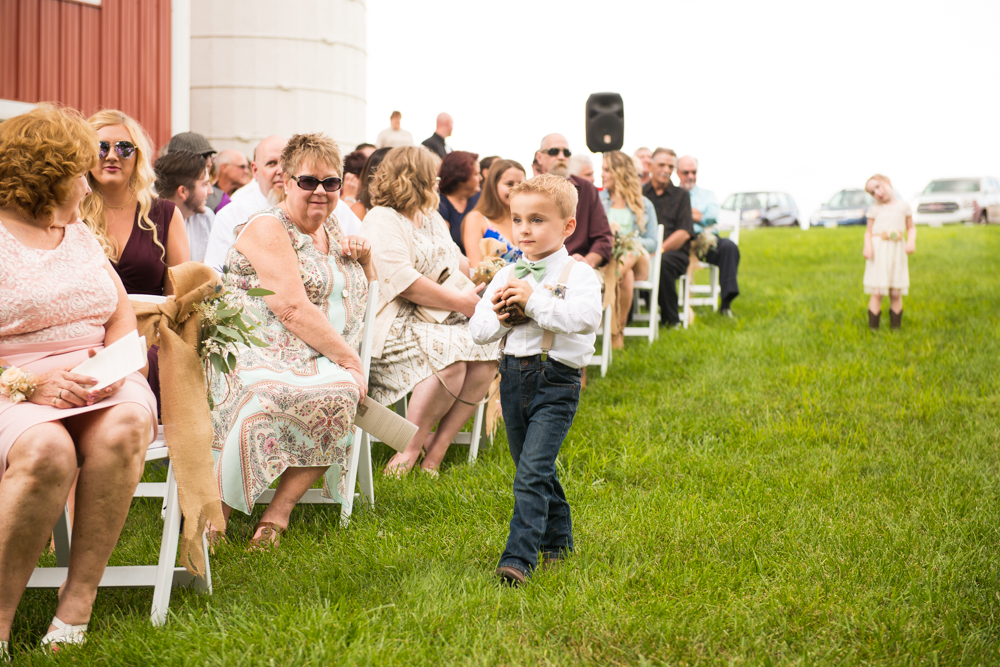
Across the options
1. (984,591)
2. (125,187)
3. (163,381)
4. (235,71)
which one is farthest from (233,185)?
(235,71)

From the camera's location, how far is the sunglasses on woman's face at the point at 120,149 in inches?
151

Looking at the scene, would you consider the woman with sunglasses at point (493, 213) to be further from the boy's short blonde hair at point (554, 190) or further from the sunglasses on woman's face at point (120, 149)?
the boy's short blonde hair at point (554, 190)

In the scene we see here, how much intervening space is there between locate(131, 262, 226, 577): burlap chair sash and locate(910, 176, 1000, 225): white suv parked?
2601cm

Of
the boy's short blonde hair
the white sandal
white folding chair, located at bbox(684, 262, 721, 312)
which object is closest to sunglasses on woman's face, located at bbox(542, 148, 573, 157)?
white folding chair, located at bbox(684, 262, 721, 312)

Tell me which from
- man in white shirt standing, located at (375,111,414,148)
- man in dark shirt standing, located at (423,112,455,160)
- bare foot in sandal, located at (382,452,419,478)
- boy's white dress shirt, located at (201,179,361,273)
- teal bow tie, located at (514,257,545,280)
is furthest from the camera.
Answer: man in white shirt standing, located at (375,111,414,148)

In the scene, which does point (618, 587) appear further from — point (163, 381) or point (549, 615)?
point (163, 381)

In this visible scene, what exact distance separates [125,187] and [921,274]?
12.8 metres

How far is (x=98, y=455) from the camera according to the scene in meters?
2.79

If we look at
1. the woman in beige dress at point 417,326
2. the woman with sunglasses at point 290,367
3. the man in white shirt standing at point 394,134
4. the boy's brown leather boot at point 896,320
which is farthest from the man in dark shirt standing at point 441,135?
the woman with sunglasses at point 290,367

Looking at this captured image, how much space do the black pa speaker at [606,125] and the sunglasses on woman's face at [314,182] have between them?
5.84 metres

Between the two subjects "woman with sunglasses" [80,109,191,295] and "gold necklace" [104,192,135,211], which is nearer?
"woman with sunglasses" [80,109,191,295]

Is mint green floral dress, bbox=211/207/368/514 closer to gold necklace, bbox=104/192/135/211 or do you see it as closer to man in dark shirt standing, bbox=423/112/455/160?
gold necklace, bbox=104/192/135/211

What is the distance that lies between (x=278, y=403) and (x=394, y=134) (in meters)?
11.1

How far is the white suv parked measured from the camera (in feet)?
82.1
